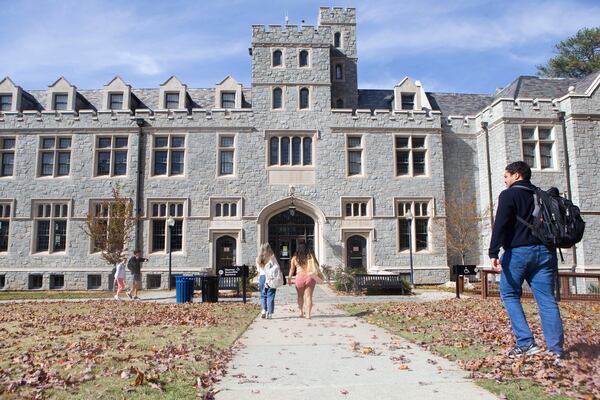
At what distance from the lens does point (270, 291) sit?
32.9 feet

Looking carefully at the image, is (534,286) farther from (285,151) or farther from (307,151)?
(285,151)

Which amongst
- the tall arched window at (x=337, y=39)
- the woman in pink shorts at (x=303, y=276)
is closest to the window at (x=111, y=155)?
the tall arched window at (x=337, y=39)

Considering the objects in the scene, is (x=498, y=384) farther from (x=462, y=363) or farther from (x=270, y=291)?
(x=270, y=291)

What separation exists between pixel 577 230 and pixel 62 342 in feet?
24.2

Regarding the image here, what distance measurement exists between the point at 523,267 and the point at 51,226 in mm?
23509

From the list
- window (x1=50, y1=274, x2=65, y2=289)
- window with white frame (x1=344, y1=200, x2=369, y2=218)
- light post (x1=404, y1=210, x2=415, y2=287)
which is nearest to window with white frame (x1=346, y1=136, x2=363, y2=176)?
window with white frame (x1=344, y1=200, x2=369, y2=218)

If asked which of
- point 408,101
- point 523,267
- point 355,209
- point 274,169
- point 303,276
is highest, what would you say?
point 408,101

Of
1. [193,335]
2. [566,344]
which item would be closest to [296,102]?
[193,335]

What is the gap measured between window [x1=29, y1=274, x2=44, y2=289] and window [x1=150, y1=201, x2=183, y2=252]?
5574mm

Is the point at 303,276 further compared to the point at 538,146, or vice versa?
the point at 538,146

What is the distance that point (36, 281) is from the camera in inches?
893

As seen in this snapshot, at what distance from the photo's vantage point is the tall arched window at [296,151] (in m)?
23.9

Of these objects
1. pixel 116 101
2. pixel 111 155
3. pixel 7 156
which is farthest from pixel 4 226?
pixel 116 101

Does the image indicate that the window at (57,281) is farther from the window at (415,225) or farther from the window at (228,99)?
the window at (415,225)
